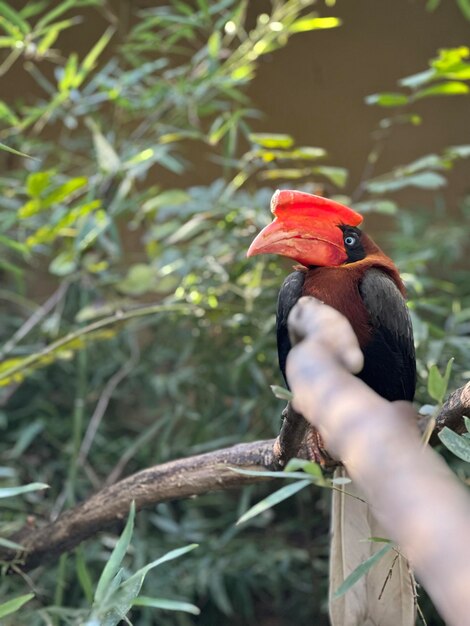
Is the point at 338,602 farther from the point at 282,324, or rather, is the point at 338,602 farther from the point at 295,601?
the point at 295,601

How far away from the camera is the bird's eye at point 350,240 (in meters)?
1.29

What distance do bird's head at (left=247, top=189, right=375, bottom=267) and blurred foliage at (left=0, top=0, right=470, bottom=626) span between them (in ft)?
0.90

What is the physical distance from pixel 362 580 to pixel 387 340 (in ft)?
1.15

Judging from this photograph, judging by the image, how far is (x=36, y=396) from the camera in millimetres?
2150

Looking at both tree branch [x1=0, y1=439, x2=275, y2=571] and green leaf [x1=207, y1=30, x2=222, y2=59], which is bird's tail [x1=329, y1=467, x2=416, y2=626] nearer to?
tree branch [x1=0, y1=439, x2=275, y2=571]

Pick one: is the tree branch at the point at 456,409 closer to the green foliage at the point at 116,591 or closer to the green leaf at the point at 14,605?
the green foliage at the point at 116,591

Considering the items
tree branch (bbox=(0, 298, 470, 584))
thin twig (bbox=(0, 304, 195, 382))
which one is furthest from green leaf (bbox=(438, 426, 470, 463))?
thin twig (bbox=(0, 304, 195, 382))

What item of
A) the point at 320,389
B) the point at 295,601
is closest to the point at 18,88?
the point at 295,601

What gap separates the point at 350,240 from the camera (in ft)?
4.26

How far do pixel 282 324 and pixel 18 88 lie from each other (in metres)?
1.91

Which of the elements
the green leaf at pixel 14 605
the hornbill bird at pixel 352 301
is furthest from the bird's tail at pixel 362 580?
the green leaf at pixel 14 605

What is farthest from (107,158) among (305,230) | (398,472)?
(398,472)

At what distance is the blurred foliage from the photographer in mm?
1632

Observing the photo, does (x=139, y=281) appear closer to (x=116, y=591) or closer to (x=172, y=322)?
(x=172, y=322)
